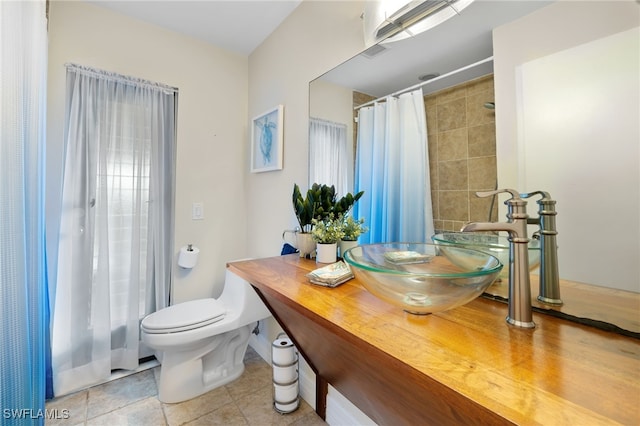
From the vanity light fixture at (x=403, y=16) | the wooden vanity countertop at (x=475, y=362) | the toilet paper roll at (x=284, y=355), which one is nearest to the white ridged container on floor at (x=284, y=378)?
the toilet paper roll at (x=284, y=355)

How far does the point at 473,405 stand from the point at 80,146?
2225mm

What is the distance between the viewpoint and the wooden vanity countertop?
1.29ft

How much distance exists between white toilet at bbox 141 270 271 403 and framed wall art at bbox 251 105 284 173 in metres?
0.83

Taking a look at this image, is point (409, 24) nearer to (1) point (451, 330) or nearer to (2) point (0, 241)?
(1) point (451, 330)

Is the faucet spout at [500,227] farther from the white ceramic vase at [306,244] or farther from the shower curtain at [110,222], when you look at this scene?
the shower curtain at [110,222]

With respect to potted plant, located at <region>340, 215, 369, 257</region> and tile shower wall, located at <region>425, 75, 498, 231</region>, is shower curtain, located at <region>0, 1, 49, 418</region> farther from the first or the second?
tile shower wall, located at <region>425, 75, 498, 231</region>

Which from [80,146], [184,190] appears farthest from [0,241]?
[184,190]

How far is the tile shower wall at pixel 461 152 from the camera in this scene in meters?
0.89

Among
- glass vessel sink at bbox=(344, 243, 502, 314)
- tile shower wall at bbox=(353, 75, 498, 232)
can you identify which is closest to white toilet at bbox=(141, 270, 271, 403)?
glass vessel sink at bbox=(344, 243, 502, 314)

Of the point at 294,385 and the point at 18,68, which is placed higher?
the point at 18,68

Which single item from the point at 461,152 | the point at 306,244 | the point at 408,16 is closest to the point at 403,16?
the point at 408,16

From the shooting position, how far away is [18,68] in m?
0.88

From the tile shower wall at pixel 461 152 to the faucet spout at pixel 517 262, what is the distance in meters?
0.23

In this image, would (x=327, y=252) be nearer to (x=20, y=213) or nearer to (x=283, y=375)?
(x=283, y=375)
